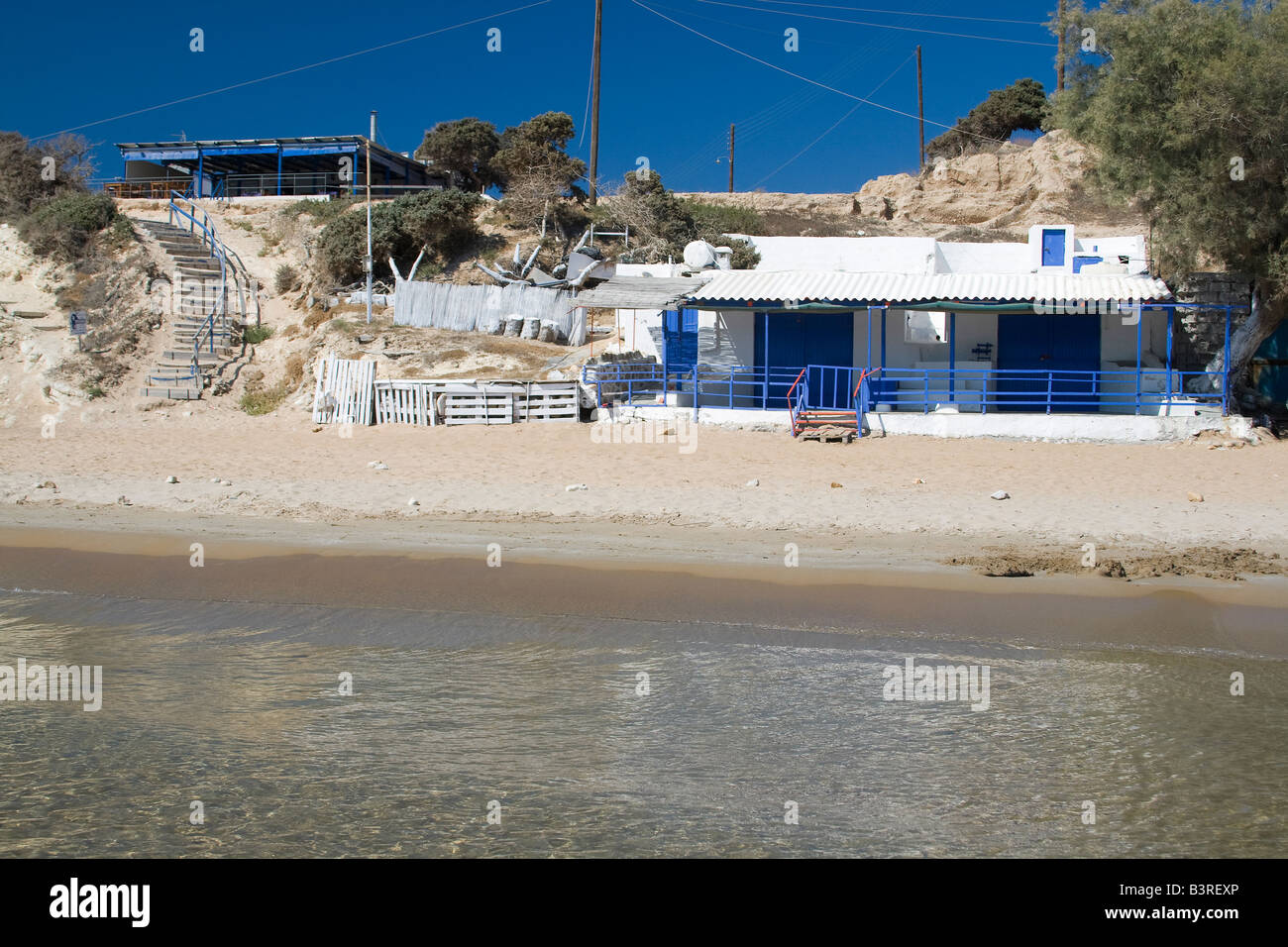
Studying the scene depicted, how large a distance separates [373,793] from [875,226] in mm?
39070

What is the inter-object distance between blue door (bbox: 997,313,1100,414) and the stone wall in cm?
194

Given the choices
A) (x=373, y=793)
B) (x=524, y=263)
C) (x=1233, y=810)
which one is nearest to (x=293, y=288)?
(x=524, y=263)

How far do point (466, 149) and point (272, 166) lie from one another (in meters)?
8.94

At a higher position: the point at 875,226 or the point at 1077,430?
the point at 875,226

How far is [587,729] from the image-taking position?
749 centimetres

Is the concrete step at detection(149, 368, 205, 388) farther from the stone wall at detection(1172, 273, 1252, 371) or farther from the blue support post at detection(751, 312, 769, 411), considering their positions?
the stone wall at detection(1172, 273, 1252, 371)

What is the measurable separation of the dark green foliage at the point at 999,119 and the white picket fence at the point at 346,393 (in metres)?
36.9

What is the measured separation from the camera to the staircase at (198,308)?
2509 centimetres

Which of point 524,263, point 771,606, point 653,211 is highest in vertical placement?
point 653,211

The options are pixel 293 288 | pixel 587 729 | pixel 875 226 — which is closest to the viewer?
pixel 587 729

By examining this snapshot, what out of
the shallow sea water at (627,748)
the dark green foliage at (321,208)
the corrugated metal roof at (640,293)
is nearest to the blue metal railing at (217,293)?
the dark green foliage at (321,208)

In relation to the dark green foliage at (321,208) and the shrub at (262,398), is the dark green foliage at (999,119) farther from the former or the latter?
the shrub at (262,398)
